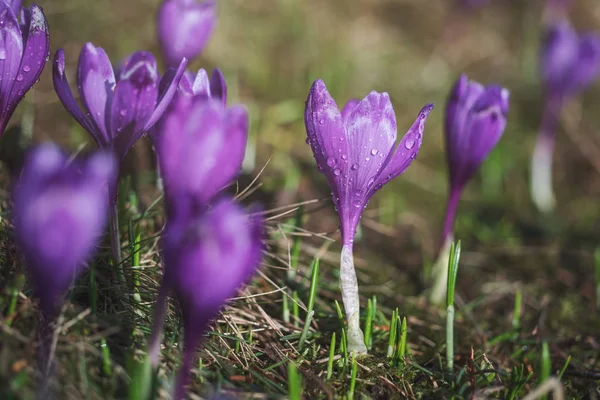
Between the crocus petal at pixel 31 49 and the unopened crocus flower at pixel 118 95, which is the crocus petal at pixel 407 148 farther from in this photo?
the crocus petal at pixel 31 49

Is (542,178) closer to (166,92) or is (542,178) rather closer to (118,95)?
(166,92)

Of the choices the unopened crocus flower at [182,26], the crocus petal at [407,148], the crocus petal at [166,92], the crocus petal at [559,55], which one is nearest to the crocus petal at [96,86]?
the crocus petal at [166,92]

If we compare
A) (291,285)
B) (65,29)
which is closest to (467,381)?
(291,285)

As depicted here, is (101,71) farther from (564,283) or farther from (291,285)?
(564,283)

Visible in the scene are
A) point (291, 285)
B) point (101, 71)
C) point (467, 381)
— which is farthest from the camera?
point (291, 285)

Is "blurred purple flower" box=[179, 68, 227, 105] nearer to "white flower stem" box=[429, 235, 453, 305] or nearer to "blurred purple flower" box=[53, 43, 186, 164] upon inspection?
"blurred purple flower" box=[53, 43, 186, 164]

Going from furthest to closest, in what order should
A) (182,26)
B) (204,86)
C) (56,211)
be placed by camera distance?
(182,26) < (204,86) < (56,211)

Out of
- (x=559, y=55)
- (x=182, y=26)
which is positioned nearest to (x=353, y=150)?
(x=182, y=26)
